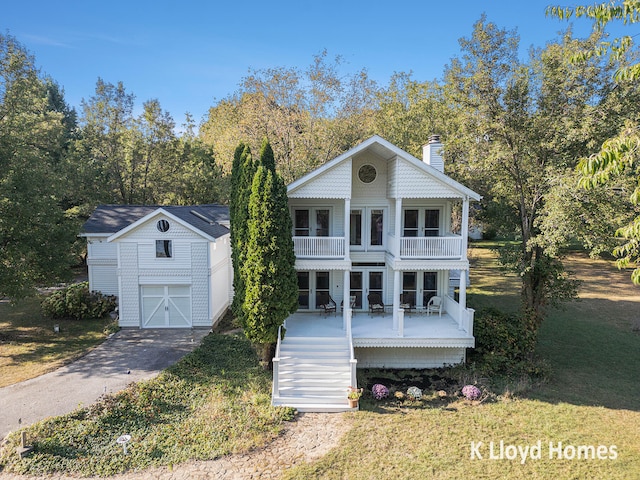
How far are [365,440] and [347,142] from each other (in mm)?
22266

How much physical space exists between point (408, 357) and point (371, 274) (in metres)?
3.67

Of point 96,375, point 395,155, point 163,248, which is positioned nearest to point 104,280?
point 163,248

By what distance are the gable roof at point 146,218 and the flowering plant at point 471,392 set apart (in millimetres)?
11435

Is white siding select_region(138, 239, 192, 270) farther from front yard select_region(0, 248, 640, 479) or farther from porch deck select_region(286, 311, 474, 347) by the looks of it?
porch deck select_region(286, 311, 474, 347)

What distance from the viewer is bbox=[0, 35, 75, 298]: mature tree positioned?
14.5 metres

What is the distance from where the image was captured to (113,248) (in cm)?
2047

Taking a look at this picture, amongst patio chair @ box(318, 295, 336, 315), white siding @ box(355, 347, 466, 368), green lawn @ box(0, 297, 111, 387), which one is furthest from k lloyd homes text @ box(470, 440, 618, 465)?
green lawn @ box(0, 297, 111, 387)

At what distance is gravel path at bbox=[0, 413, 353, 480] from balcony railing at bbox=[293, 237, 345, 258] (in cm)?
593

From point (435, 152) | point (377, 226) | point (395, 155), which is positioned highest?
point (435, 152)

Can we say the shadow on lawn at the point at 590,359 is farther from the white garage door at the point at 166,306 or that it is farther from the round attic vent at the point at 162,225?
the round attic vent at the point at 162,225

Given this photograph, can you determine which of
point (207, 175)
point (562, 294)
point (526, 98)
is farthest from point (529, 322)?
point (207, 175)

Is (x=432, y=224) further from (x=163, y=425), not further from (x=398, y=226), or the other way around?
(x=163, y=425)

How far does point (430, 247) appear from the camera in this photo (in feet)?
47.3

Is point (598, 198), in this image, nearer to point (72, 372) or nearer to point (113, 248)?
point (72, 372)
